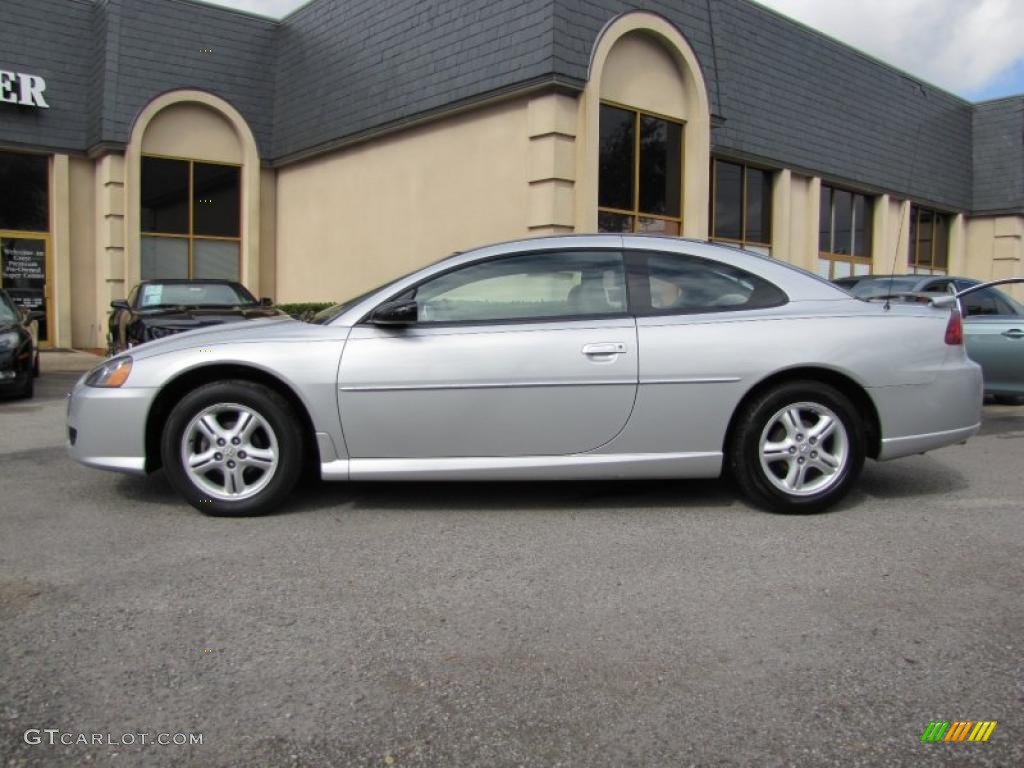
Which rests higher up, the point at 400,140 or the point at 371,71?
the point at 371,71

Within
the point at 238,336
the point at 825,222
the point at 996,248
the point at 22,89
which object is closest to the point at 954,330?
the point at 238,336

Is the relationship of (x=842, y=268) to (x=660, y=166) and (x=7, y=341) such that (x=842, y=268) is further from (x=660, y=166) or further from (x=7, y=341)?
(x=7, y=341)

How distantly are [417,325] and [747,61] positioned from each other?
13.8 meters

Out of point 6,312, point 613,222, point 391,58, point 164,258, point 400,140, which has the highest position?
point 391,58

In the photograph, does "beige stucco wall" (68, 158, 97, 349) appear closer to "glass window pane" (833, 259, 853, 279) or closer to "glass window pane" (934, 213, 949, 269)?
"glass window pane" (833, 259, 853, 279)

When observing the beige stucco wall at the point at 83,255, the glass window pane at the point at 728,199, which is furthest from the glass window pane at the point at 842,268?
the beige stucco wall at the point at 83,255

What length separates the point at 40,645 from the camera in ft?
9.85

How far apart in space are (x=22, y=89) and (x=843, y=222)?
17122 mm

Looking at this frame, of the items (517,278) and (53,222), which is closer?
(517,278)

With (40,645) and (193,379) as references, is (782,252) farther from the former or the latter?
(40,645)

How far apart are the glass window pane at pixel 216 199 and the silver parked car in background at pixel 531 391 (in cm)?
1372

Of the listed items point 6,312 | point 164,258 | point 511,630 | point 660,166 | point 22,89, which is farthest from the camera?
point 164,258

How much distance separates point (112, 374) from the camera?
4.73 meters

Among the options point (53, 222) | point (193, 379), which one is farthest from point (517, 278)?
point (53, 222)
